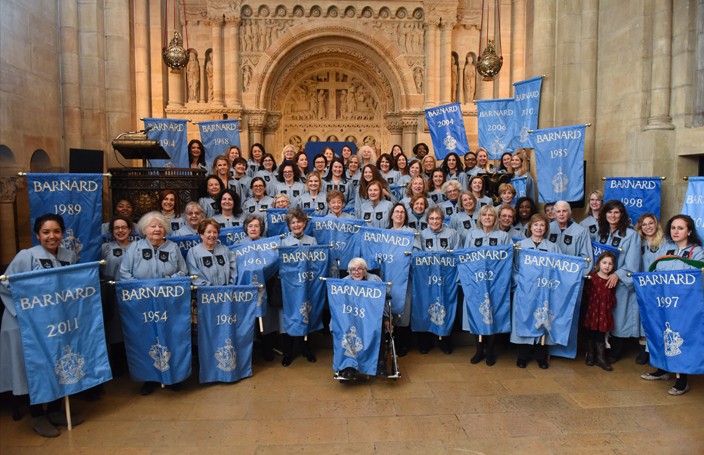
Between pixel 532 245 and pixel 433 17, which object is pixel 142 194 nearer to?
pixel 532 245

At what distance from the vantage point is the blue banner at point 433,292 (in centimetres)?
612

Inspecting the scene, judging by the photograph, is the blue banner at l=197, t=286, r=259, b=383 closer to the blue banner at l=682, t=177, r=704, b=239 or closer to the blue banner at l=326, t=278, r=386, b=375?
the blue banner at l=326, t=278, r=386, b=375

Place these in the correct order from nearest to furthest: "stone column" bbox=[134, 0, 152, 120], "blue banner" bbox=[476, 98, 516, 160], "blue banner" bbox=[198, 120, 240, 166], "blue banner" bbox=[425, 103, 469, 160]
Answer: "blue banner" bbox=[476, 98, 516, 160] < "blue banner" bbox=[425, 103, 469, 160] < "blue banner" bbox=[198, 120, 240, 166] < "stone column" bbox=[134, 0, 152, 120]

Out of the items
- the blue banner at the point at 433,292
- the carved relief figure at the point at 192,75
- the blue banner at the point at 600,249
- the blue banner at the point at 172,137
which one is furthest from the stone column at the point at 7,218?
the blue banner at the point at 600,249

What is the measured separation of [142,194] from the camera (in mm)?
7020

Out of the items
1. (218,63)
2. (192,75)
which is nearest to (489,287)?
(218,63)

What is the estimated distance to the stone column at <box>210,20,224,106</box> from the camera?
42.4ft

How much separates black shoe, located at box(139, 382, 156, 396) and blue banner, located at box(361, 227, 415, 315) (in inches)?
105

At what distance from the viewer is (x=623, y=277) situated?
5.81 metres

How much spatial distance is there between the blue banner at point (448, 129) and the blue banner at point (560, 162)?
1973 millimetres

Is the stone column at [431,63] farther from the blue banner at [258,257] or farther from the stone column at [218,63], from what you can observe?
the blue banner at [258,257]

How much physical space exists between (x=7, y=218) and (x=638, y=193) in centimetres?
859

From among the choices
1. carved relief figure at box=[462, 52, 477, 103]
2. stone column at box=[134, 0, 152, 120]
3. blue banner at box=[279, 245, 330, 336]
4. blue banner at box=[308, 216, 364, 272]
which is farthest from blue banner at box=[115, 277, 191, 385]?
carved relief figure at box=[462, 52, 477, 103]

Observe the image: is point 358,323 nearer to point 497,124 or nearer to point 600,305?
point 600,305
